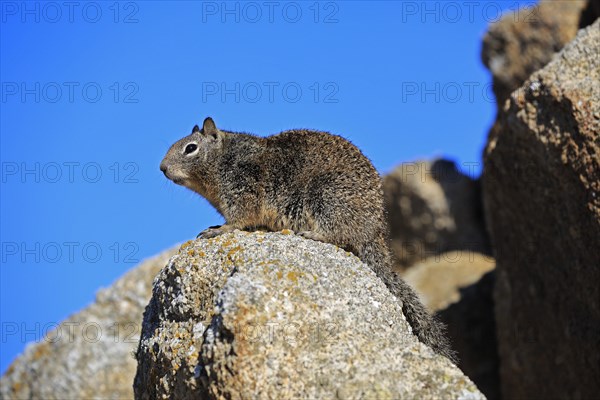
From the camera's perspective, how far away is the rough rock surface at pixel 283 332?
6.88 m

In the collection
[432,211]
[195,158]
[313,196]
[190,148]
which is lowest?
[313,196]

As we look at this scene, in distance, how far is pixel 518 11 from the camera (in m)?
23.2

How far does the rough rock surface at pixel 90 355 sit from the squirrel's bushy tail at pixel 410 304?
7.33 metres

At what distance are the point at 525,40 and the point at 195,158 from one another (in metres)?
13.9

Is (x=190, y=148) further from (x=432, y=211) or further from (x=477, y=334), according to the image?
(x=432, y=211)

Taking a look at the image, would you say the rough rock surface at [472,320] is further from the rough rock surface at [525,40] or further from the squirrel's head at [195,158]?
the squirrel's head at [195,158]

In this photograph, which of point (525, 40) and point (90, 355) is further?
point (525, 40)

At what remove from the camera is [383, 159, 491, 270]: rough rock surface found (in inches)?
1005

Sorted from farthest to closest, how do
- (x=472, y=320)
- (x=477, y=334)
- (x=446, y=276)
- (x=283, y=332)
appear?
(x=446, y=276) → (x=472, y=320) → (x=477, y=334) → (x=283, y=332)

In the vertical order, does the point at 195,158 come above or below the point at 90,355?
above

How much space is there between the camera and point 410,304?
888 cm

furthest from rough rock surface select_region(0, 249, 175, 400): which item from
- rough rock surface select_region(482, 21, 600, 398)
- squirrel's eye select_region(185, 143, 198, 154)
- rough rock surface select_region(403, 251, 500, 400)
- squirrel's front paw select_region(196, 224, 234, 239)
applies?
rough rock surface select_region(482, 21, 600, 398)

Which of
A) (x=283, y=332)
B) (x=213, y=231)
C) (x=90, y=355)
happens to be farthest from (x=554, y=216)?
(x=90, y=355)

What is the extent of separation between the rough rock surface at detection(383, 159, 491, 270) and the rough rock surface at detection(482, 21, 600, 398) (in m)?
11.5
